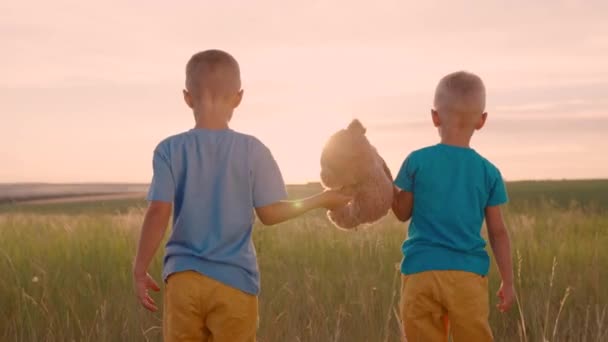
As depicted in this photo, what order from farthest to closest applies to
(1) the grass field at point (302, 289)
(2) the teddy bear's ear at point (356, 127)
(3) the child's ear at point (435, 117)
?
(1) the grass field at point (302, 289) → (3) the child's ear at point (435, 117) → (2) the teddy bear's ear at point (356, 127)

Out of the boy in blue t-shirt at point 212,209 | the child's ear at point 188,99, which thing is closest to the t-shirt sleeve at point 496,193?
the boy in blue t-shirt at point 212,209

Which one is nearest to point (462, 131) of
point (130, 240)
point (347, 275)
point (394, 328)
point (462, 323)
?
point (462, 323)

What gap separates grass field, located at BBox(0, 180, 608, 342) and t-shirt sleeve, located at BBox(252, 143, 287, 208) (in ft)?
3.50

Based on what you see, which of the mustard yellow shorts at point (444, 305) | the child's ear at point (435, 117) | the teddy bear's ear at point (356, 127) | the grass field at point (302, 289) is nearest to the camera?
the teddy bear's ear at point (356, 127)

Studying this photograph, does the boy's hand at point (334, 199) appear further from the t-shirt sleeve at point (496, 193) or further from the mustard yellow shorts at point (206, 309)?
the t-shirt sleeve at point (496, 193)

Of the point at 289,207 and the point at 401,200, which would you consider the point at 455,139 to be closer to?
the point at 401,200

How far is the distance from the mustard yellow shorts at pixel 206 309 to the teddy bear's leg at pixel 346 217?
19.4 inches

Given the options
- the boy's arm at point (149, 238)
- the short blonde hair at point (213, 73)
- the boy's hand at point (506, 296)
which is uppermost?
the short blonde hair at point (213, 73)

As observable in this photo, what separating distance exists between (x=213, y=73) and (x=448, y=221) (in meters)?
1.20

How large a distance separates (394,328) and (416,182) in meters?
1.78

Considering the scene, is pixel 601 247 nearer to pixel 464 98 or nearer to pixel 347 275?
pixel 347 275

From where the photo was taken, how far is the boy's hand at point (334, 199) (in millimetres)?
3314

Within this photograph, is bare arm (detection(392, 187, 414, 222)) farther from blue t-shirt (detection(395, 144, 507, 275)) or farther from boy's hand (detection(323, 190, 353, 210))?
boy's hand (detection(323, 190, 353, 210))

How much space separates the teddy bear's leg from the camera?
337 centimetres
